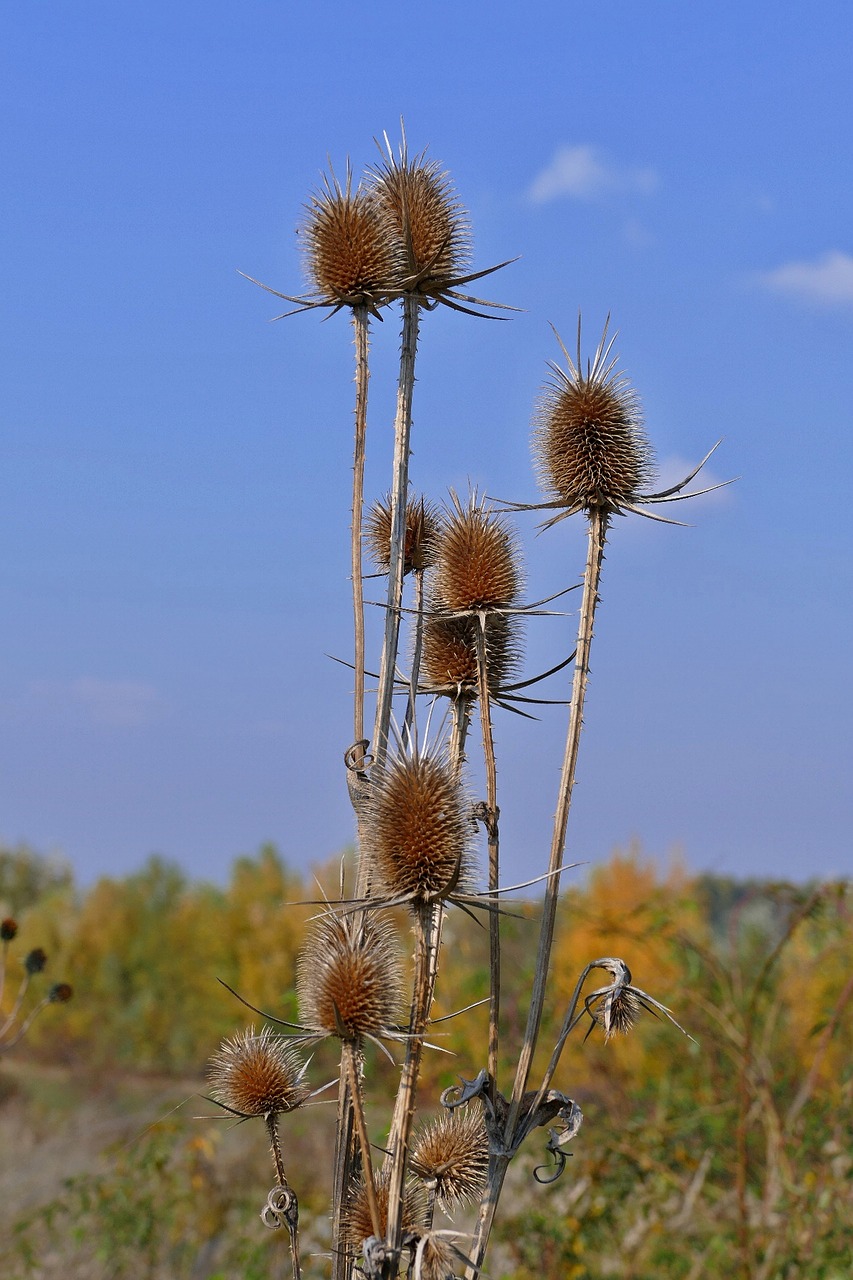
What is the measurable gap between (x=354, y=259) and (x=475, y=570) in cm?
61

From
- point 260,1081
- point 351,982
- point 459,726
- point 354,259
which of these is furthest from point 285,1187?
point 354,259

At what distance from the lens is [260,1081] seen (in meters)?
1.88

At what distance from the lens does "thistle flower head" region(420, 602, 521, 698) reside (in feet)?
7.41

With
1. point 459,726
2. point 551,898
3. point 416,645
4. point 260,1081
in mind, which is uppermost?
point 416,645

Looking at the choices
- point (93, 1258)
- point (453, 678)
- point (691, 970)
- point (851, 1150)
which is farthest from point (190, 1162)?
point (453, 678)

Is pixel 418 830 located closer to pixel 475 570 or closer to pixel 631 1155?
pixel 475 570

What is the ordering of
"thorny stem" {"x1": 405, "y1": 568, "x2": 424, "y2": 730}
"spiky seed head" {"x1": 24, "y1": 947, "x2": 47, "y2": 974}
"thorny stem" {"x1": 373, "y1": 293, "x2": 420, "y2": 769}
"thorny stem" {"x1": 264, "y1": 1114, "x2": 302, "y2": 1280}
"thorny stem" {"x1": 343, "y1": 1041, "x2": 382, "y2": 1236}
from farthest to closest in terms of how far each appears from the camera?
"spiky seed head" {"x1": 24, "y1": 947, "x2": 47, "y2": 974}, "thorny stem" {"x1": 405, "y1": 568, "x2": 424, "y2": 730}, "thorny stem" {"x1": 373, "y1": 293, "x2": 420, "y2": 769}, "thorny stem" {"x1": 264, "y1": 1114, "x2": 302, "y2": 1280}, "thorny stem" {"x1": 343, "y1": 1041, "x2": 382, "y2": 1236}

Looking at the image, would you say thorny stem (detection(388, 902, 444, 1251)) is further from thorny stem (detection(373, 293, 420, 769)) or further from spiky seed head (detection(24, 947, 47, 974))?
spiky seed head (detection(24, 947, 47, 974))

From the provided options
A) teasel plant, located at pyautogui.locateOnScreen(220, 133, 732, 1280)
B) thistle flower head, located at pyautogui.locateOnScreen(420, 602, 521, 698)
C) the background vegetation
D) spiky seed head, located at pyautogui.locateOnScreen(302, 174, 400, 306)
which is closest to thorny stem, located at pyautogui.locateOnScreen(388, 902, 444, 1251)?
teasel plant, located at pyautogui.locateOnScreen(220, 133, 732, 1280)

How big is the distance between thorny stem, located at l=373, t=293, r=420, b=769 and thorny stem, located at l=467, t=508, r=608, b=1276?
0.31 m

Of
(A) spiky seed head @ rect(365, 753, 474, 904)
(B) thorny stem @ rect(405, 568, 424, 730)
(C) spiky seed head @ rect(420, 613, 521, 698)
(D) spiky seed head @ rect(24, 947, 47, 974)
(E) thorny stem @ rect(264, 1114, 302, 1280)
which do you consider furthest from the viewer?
(D) spiky seed head @ rect(24, 947, 47, 974)

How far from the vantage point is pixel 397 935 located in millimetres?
1885

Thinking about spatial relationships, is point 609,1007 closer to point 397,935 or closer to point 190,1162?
point 397,935

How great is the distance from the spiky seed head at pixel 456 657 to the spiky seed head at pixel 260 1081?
2.33 ft
